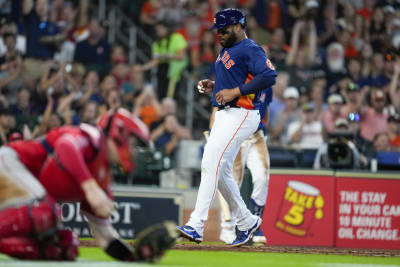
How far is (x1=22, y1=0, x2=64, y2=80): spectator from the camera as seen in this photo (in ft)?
49.3

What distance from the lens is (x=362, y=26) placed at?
18.1 meters

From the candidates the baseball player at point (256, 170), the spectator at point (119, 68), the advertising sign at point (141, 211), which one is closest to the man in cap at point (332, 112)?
the spectator at point (119, 68)

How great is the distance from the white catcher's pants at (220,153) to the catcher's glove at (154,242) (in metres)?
2.07

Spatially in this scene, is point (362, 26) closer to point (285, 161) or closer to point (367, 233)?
point (285, 161)

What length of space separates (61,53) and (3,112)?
2.81 m

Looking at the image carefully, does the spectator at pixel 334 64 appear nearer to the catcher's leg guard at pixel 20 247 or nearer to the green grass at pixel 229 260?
the green grass at pixel 229 260

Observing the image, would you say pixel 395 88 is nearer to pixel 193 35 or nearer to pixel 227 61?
pixel 193 35

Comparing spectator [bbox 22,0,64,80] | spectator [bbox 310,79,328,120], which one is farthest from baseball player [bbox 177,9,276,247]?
spectator [bbox 22,0,64,80]

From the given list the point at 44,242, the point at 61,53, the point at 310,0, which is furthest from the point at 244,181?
the point at 310,0

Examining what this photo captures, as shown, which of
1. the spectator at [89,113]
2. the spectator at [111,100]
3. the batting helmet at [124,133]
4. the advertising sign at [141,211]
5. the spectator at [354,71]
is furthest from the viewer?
the spectator at [354,71]

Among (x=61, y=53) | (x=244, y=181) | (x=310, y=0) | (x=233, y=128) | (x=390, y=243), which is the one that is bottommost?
(x=390, y=243)

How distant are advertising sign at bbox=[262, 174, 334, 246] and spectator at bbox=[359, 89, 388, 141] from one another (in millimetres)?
3619

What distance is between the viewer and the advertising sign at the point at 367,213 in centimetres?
1084

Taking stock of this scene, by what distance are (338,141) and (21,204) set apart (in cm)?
692
